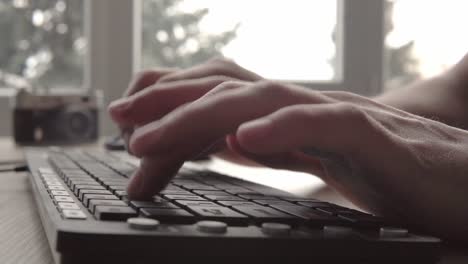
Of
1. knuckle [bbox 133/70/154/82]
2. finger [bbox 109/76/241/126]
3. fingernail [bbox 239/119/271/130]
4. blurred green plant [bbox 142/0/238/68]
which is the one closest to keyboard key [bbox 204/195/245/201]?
fingernail [bbox 239/119/271/130]

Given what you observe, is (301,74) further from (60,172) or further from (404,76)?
(60,172)

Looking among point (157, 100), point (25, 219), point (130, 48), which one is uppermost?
point (130, 48)

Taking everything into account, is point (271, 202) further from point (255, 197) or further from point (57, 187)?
point (57, 187)

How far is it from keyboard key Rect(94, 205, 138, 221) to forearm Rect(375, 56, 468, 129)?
546 millimetres

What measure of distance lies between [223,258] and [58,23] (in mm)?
1663

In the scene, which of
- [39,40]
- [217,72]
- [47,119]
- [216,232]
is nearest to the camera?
[216,232]

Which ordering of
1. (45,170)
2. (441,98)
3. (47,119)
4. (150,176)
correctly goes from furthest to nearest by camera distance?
1. (47,119)
2. (441,98)
3. (45,170)
4. (150,176)

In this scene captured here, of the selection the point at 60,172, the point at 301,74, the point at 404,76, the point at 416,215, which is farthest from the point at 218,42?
the point at 416,215

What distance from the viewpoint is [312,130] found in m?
0.36

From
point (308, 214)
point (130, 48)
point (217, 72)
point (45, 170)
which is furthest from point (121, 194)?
point (130, 48)

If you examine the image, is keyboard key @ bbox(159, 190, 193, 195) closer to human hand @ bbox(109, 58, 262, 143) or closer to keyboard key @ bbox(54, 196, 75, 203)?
keyboard key @ bbox(54, 196, 75, 203)

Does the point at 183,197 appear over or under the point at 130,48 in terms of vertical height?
under

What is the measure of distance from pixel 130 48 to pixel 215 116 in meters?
1.51

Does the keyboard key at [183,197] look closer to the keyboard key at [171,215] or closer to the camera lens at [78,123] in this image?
the keyboard key at [171,215]
